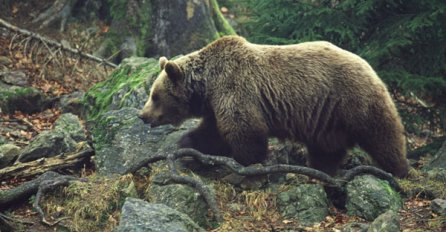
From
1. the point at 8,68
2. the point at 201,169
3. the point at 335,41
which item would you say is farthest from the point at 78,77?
the point at 201,169

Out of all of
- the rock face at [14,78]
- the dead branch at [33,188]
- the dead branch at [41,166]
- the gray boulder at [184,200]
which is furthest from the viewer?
the rock face at [14,78]

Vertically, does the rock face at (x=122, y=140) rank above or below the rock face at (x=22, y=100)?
above

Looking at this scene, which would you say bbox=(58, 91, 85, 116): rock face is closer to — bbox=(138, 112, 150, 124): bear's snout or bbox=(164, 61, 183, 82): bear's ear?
bbox=(138, 112, 150, 124): bear's snout

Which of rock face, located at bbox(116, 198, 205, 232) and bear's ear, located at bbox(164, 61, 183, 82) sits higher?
bear's ear, located at bbox(164, 61, 183, 82)

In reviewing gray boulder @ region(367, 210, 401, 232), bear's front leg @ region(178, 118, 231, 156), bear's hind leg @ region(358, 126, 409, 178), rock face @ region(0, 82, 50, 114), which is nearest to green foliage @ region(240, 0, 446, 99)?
bear's hind leg @ region(358, 126, 409, 178)

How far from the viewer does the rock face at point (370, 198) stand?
7.14 meters

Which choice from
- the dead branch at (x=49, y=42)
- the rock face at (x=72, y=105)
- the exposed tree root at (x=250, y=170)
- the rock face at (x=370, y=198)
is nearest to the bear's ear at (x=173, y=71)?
the exposed tree root at (x=250, y=170)

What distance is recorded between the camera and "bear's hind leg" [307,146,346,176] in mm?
8188

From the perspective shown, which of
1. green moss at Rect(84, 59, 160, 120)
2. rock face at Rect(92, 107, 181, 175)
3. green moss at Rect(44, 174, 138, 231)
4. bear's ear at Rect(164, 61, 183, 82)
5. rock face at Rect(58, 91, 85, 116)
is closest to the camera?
green moss at Rect(44, 174, 138, 231)

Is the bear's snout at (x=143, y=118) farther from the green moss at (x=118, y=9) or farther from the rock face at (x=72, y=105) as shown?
A: the green moss at (x=118, y=9)

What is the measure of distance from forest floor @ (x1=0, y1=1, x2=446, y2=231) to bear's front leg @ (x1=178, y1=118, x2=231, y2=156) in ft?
3.56

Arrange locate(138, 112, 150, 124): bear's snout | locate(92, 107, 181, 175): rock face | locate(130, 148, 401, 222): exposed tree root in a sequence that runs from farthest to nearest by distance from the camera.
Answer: locate(138, 112, 150, 124): bear's snout < locate(92, 107, 181, 175): rock face < locate(130, 148, 401, 222): exposed tree root

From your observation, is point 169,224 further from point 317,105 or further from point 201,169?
point 317,105

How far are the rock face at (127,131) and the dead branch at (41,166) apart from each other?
1.04 ft
